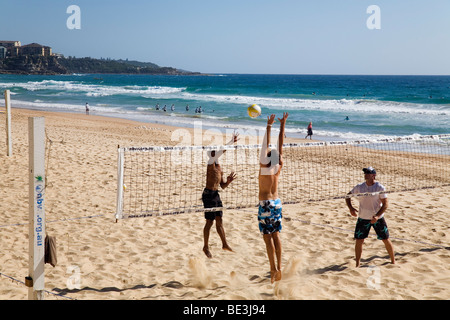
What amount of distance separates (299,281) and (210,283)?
1.14 m

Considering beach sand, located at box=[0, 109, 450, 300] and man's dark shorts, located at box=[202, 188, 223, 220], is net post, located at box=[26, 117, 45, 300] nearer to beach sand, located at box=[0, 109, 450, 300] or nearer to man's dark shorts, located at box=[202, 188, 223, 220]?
beach sand, located at box=[0, 109, 450, 300]

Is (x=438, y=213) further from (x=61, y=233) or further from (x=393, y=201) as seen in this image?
(x=61, y=233)

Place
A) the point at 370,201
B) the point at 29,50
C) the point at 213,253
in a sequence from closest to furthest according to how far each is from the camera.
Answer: the point at 370,201, the point at 213,253, the point at 29,50

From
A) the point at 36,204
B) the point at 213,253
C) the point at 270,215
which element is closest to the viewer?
the point at 36,204

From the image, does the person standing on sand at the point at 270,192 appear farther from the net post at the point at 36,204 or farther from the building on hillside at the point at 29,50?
the building on hillside at the point at 29,50

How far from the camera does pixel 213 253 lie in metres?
6.59

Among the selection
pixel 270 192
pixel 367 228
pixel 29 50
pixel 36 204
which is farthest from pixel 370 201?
pixel 29 50

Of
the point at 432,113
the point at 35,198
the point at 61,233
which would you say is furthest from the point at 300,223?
the point at 432,113

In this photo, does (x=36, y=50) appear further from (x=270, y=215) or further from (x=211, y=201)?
(x=270, y=215)

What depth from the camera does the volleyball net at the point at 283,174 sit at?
9.03m

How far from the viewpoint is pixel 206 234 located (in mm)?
6312

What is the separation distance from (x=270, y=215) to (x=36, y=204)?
103 inches

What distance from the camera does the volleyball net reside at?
9031 millimetres

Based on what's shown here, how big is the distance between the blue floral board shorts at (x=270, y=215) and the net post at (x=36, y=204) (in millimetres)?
2469
